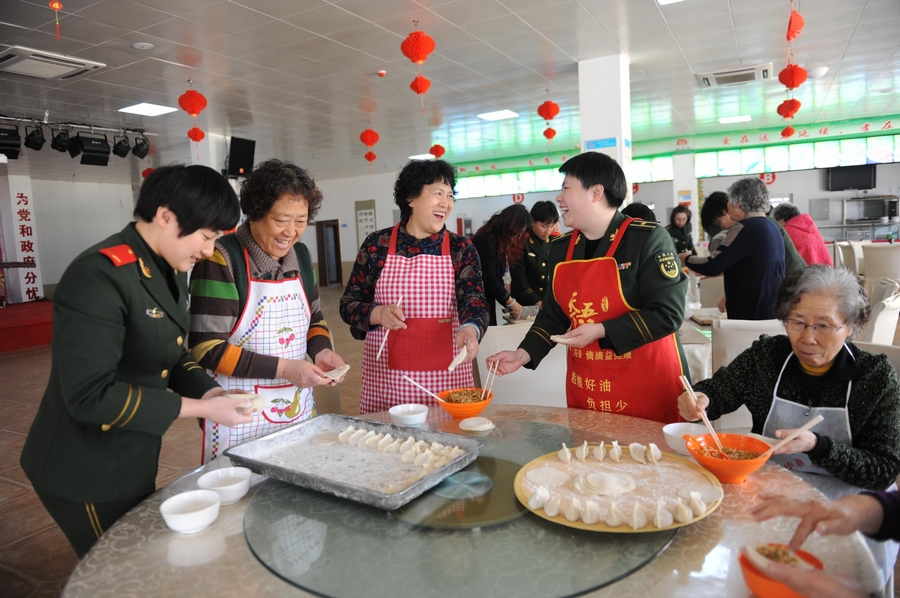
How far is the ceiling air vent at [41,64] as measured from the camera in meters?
5.50

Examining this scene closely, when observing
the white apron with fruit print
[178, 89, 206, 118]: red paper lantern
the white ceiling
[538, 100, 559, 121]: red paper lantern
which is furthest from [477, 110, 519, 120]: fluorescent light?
the white apron with fruit print

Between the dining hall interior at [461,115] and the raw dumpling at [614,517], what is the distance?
0.24ft

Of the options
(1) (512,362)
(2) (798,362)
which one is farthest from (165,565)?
(2) (798,362)

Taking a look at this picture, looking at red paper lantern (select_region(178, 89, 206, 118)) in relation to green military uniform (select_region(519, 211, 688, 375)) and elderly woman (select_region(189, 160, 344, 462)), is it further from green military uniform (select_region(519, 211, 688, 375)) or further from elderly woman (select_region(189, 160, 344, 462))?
green military uniform (select_region(519, 211, 688, 375))

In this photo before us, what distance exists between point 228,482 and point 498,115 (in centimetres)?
887

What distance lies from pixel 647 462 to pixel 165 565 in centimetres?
101

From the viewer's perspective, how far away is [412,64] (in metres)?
6.55

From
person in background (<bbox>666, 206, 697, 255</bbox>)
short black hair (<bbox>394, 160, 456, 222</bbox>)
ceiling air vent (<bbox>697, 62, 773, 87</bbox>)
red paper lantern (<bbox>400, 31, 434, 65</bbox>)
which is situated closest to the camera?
short black hair (<bbox>394, 160, 456, 222</bbox>)

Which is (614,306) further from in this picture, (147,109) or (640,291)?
(147,109)

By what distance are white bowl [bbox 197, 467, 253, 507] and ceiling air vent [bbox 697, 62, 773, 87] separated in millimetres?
7867

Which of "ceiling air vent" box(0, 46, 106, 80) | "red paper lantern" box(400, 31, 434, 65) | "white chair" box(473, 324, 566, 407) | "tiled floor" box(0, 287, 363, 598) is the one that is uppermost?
"ceiling air vent" box(0, 46, 106, 80)

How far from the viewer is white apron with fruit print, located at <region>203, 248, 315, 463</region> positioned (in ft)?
5.96

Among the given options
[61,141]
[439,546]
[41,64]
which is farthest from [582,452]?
[61,141]

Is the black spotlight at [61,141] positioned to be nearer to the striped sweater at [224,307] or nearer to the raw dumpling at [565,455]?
the striped sweater at [224,307]
